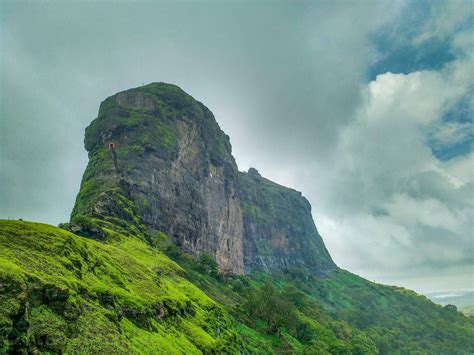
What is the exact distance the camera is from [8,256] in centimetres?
Answer: 3052

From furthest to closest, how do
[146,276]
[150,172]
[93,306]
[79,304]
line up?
1. [150,172]
2. [146,276]
3. [93,306]
4. [79,304]

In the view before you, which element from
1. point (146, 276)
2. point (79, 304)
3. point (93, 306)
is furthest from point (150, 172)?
point (79, 304)

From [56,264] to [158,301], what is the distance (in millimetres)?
16701

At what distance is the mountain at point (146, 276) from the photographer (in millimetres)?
28953

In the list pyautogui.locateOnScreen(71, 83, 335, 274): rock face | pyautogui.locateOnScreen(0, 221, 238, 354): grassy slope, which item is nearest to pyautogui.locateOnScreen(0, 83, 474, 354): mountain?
pyautogui.locateOnScreen(0, 221, 238, 354): grassy slope

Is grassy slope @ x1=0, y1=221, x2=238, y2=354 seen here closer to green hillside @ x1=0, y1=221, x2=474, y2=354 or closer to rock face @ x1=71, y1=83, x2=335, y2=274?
green hillside @ x1=0, y1=221, x2=474, y2=354

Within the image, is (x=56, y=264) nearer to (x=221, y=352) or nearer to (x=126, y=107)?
(x=221, y=352)

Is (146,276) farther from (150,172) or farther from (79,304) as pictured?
(150,172)

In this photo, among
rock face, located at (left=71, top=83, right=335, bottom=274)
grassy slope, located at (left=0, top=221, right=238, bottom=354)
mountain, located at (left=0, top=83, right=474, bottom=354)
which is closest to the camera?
grassy slope, located at (left=0, top=221, right=238, bottom=354)

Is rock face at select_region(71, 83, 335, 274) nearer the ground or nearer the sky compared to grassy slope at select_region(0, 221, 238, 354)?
nearer the sky

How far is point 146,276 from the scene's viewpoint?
56438mm

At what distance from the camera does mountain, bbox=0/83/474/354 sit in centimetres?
2895

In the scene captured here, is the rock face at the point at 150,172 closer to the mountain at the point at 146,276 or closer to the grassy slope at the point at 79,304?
the mountain at the point at 146,276

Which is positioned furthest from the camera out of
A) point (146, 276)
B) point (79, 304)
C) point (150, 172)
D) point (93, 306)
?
point (150, 172)
